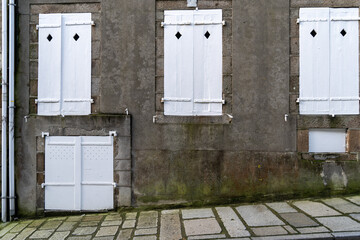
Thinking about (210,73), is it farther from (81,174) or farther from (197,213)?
(81,174)

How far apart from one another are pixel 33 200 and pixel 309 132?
19.5 ft

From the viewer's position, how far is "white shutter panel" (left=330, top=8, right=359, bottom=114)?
5.07 meters

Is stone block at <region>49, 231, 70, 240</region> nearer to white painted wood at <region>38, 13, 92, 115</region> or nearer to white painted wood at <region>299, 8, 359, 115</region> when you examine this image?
white painted wood at <region>38, 13, 92, 115</region>

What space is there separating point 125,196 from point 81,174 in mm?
1023

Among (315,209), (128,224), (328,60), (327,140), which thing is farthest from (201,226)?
(328,60)

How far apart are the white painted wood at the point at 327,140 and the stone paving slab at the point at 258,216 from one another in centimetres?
169

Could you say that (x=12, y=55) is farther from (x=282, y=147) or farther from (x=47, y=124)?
(x=282, y=147)

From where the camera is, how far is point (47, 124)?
17.0 ft

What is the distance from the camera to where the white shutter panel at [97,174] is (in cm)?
514

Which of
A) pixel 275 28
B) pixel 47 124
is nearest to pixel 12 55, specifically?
pixel 47 124

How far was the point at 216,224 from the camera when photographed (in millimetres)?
4176

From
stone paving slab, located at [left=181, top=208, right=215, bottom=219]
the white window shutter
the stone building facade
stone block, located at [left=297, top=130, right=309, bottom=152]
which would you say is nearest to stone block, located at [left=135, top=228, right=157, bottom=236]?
stone paving slab, located at [left=181, top=208, right=215, bottom=219]

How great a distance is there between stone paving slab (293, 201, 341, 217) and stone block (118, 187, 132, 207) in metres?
3.31

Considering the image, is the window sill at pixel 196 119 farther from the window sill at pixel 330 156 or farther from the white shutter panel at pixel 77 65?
the window sill at pixel 330 156
